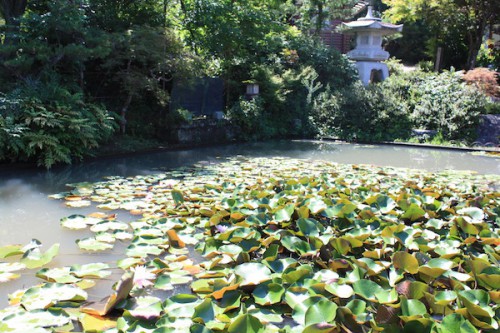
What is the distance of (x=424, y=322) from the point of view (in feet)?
5.85

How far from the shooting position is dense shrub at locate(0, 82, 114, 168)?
6.30 metres

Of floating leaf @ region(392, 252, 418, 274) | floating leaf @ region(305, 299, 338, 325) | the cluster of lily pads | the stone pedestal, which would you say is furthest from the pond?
the stone pedestal

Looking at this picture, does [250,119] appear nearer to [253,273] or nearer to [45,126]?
[45,126]

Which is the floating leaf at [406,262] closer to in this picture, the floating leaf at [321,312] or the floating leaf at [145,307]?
the floating leaf at [321,312]

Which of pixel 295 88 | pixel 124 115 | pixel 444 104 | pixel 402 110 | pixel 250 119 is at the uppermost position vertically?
pixel 295 88

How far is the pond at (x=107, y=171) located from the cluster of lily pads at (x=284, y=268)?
0.15 m

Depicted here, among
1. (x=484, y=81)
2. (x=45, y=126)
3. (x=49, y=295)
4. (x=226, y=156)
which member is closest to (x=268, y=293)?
(x=49, y=295)

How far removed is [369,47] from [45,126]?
12.0m

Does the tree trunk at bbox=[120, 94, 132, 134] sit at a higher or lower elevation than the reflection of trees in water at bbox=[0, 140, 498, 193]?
higher

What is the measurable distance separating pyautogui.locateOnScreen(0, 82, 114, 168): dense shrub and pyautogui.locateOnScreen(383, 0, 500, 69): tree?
14.2 m

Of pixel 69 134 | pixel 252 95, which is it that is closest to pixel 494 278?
pixel 69 134

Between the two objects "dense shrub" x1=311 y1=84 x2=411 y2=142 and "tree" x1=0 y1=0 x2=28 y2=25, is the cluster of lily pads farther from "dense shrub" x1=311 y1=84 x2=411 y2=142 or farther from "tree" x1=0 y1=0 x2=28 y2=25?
"dense shrub" x1=311 y1=84 x2=411 y2=142

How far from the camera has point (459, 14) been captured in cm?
1692

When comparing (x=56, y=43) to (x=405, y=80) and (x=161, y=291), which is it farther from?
(x=405, y=80)
